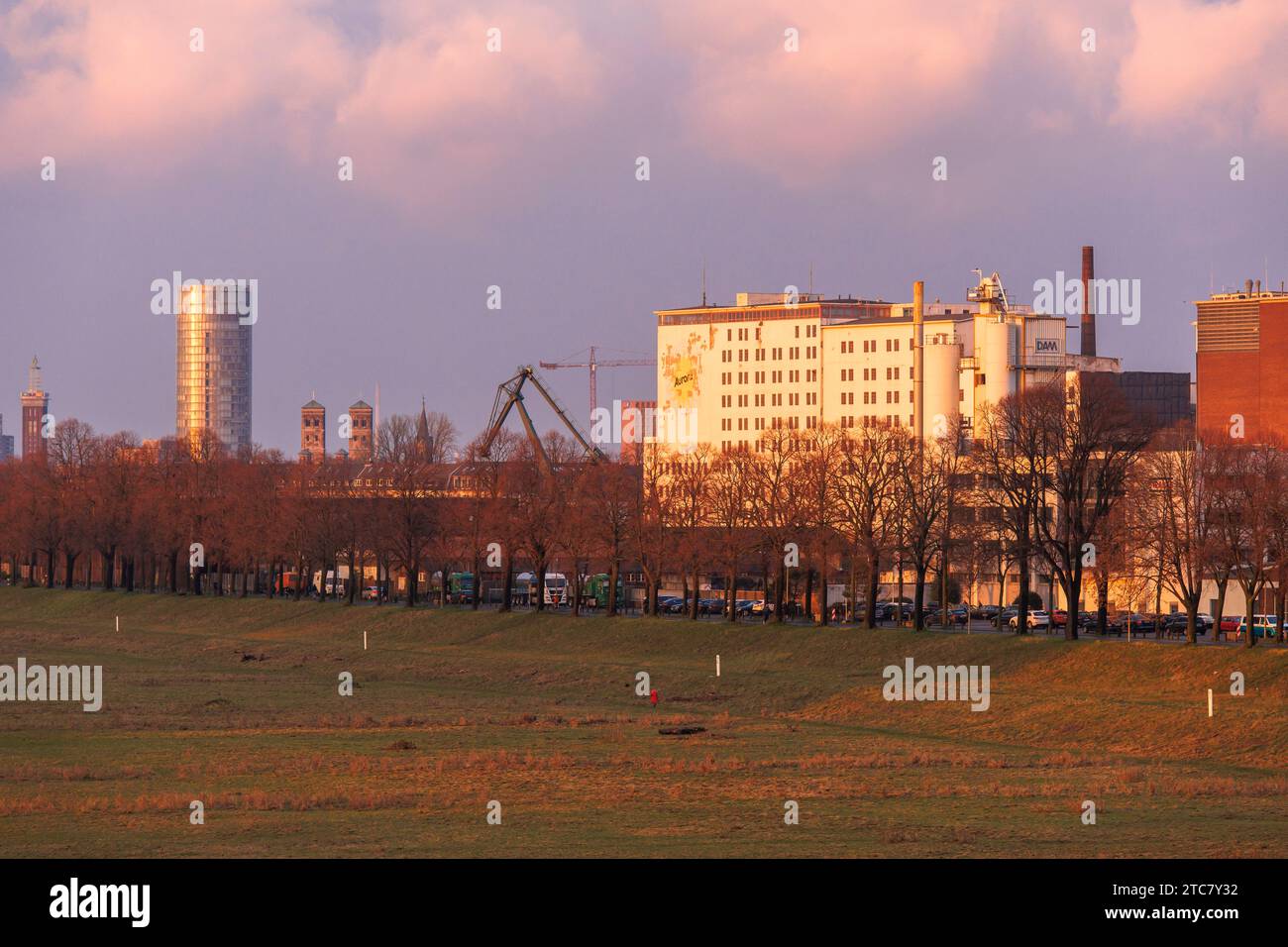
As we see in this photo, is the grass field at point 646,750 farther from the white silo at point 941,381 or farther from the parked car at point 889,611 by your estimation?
the white silo at point 941,381

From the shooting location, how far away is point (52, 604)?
150 meters

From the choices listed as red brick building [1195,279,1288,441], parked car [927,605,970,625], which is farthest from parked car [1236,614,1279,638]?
red brick building [1195,279,1288,441]

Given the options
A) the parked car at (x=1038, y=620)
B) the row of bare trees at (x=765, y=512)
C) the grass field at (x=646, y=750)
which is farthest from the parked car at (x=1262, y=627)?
→ the grass field at (x=646, y=750)

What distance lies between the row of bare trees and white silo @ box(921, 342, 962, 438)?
3619 cm

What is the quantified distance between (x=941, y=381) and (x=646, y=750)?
130749 millimetres

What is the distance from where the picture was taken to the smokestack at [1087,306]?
182500mm

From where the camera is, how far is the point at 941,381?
180m

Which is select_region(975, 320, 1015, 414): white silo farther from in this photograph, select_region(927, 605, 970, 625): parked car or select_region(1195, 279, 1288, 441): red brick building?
select_region(927, 605, 970, 625): parked car

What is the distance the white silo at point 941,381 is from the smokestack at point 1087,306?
1504 cm

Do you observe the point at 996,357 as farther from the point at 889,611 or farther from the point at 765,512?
the point at 765,512
